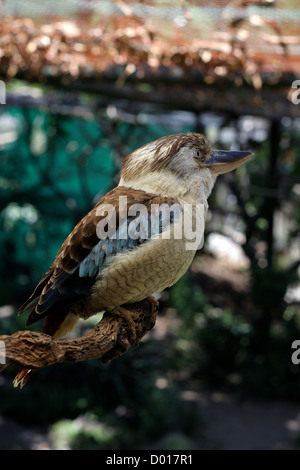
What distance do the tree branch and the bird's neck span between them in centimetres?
38

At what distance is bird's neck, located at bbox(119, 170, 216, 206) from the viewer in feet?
5.57

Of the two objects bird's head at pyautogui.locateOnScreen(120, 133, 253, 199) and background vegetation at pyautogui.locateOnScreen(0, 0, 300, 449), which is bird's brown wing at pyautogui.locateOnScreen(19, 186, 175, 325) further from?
background vegetation at pyautogui.locateOnScreen(0, 0, 300, 449)

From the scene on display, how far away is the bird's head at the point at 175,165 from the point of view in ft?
5.53

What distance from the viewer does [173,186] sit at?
5.57 ft

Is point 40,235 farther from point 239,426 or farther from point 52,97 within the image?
point 239,426

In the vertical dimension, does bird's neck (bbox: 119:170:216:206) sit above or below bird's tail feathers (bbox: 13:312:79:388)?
above

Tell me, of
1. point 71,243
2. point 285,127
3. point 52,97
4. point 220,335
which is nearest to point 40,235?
point 52,97

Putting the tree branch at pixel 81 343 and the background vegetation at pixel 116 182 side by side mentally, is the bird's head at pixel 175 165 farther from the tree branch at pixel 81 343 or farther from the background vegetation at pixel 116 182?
the background vegetation at pixel 116 182

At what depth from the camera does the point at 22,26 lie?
375 centimetres

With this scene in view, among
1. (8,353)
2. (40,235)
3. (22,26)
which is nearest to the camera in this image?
(8,353)

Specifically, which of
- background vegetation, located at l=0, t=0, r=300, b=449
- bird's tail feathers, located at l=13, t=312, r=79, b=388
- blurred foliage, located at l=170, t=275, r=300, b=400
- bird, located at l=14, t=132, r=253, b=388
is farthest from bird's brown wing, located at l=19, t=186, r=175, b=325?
blurred foliage, located at l=170, t=275, r=300, b=400

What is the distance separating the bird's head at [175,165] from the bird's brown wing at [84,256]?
0.04m

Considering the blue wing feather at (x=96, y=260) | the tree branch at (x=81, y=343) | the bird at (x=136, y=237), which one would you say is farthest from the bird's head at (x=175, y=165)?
the tree branch at (x=81, y=343)
